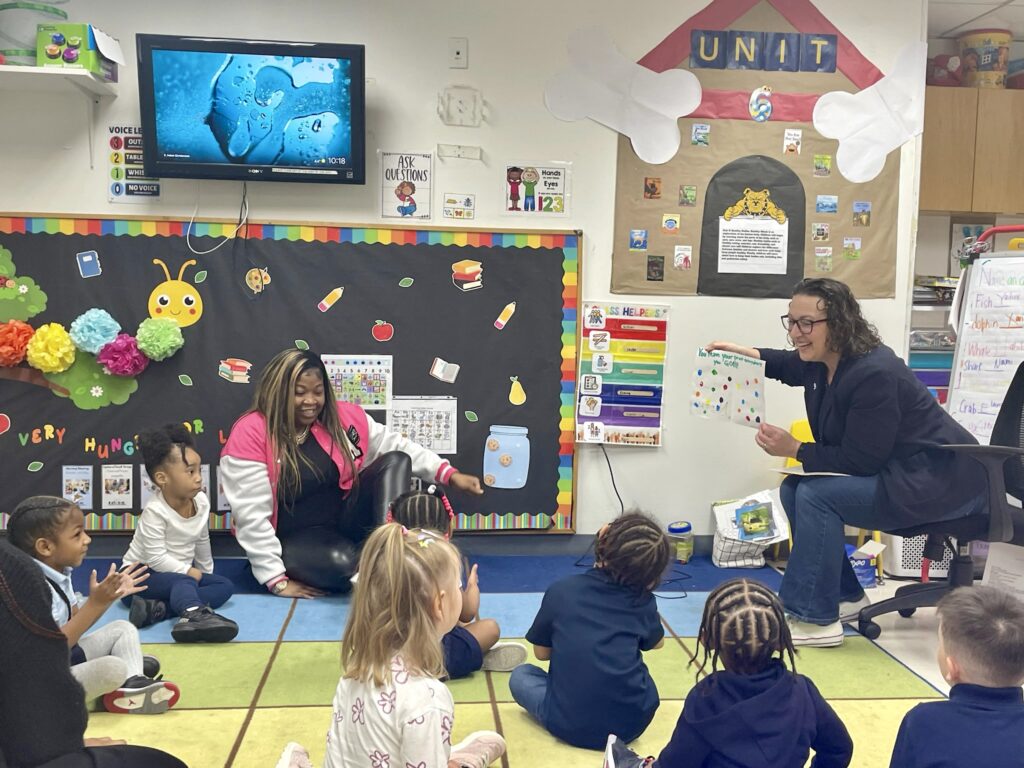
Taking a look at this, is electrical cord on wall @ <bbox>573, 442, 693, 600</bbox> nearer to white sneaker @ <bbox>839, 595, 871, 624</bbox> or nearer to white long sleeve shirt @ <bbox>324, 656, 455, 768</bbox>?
white sneaker @ <bbox>839, 595, 871, 624</bbox>

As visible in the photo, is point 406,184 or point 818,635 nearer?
point 818,635

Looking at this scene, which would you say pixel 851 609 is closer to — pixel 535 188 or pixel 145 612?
pixel 535 188

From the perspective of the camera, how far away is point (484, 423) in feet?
13.0

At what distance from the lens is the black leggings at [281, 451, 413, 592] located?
132 inches

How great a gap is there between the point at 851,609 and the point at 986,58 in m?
2.95

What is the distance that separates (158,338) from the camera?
3.69 m

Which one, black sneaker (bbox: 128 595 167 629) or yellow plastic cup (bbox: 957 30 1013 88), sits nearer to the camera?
black sneaker (bbox: 128 595 167 629)

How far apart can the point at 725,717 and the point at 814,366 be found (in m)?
1.93

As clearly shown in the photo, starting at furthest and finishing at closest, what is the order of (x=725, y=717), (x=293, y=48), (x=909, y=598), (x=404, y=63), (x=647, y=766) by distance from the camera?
(x=404, y=63) → (x=293, y=48) → (x=909, y=598) → (x=647, y=766) → (x=725, y=717)

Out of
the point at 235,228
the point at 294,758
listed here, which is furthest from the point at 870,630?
the point at 235,228

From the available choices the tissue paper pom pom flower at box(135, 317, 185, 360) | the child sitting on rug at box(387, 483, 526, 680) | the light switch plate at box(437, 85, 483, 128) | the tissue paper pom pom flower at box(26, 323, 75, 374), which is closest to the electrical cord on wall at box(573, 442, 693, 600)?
the child sitting on rug at box(387, 483, 526, 680)

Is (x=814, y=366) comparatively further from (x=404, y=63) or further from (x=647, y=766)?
(x=404, y=63)

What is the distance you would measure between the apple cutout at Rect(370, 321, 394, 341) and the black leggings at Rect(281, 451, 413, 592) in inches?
22.1

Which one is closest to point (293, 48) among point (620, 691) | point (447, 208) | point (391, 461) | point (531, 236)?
point (447, 208)
